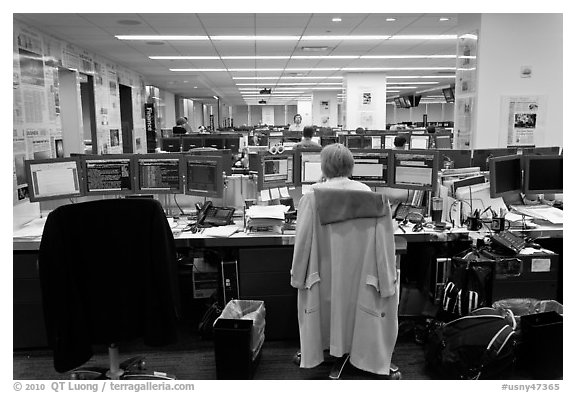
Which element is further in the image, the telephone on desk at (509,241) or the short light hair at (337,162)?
the telephone on desk at (509,241)

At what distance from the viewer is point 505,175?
3814 millimetres

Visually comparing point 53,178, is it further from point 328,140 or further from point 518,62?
point 328,140

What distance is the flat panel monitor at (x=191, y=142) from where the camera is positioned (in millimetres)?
6966

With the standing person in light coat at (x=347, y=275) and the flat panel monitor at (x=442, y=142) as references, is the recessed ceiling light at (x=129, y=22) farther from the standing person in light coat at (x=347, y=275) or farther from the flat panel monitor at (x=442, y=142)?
the flat panel monitor at (x=442, y=142)

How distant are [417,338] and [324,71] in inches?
377

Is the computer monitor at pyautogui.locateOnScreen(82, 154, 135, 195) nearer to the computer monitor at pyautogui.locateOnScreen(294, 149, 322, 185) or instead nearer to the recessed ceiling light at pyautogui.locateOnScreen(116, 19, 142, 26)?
the computer monitor at pyautogui.locateOnScreen(294, 149, 322, 185)

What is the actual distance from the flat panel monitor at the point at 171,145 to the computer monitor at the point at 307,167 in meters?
3.52

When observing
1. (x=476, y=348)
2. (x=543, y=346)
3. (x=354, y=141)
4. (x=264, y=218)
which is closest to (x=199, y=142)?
(x=354, y=141)

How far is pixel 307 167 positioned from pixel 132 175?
142cm

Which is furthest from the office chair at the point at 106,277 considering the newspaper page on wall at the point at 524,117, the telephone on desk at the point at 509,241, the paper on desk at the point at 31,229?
the newspaper page on wall at the point at 524,117

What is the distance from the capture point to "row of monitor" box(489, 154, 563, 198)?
3838 mm

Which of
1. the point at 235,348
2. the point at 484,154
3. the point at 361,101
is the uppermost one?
the point at 361,101

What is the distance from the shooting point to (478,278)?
3156mm
